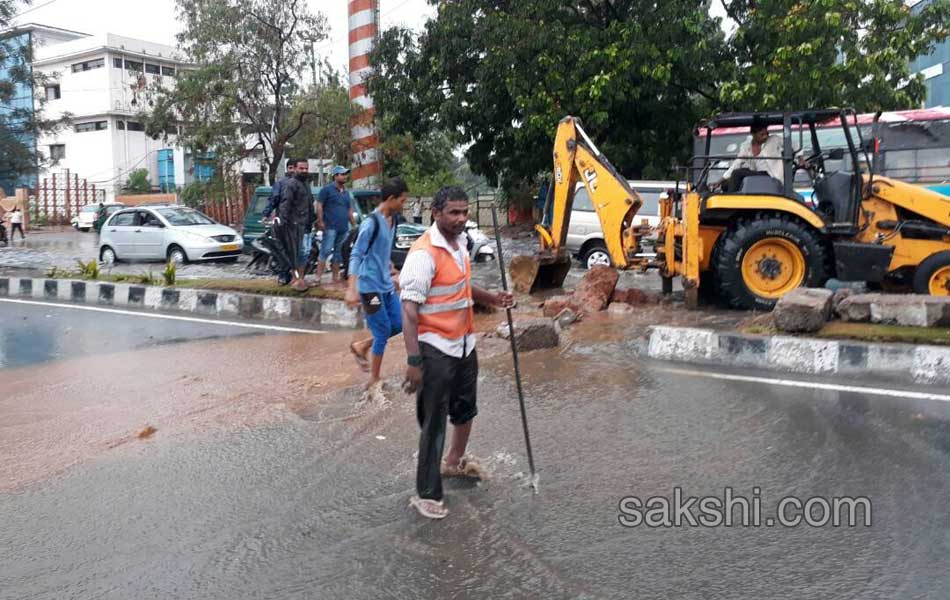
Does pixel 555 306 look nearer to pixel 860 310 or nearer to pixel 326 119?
pixel 860 310

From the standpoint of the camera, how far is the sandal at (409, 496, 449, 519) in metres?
4.21

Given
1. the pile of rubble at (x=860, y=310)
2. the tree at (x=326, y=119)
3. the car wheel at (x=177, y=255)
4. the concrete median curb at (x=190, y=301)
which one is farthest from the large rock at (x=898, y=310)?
the tree at (x=326, y=119)

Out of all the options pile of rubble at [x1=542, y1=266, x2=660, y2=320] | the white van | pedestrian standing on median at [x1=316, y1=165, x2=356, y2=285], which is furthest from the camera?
the white van

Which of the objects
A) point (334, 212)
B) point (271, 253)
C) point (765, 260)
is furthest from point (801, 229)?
point (271, 253)

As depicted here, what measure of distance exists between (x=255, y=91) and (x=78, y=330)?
15.3 m

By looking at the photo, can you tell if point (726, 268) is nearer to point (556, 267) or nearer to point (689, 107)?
point (556, 267)

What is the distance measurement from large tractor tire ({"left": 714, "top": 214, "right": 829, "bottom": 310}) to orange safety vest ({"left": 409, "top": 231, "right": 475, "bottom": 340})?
5931 millimetres

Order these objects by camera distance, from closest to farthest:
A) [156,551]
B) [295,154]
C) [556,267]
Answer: [156,551]
[556,267]
[295,154]

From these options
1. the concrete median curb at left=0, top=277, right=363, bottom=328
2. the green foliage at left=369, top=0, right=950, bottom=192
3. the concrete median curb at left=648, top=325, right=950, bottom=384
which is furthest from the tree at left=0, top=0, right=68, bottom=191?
the concrete median curb at left=648, top=325, right=950, bottom=384

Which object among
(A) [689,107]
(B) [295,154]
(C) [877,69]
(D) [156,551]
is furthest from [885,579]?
(B) [295,154]

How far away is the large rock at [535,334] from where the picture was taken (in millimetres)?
7930

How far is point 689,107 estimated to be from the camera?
21.5 metres

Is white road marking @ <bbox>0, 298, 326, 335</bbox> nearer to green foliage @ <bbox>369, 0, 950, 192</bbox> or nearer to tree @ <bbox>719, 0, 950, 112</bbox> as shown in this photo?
green foliage @ <bbox>369, 0, 950, 192</bbox>

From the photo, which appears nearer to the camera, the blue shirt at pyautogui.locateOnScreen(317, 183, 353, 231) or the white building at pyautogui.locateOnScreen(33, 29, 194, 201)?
the blue shirt at pyautogui.locateOnScreen(317, 183, 353, 231)
